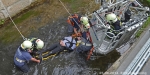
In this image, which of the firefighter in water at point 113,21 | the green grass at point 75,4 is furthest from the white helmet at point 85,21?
the green grass at point 75,4

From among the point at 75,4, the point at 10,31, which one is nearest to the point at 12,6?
the point at 10,31

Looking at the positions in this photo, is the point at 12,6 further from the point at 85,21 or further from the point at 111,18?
the point at 111,18

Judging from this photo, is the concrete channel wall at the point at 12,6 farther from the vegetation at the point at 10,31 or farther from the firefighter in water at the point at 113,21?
the firefighter in water at the point at 113,21

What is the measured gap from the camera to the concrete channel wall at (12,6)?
27.8ft

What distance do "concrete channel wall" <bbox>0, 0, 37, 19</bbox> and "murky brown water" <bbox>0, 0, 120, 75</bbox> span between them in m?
0.50

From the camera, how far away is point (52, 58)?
26.9 feet

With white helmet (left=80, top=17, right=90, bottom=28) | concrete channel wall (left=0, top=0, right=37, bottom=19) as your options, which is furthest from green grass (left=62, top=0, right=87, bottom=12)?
white helmet (left=80, top=17, right=90, bottom=28)

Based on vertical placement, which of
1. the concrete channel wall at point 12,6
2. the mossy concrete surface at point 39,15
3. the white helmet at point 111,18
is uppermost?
the white helmet at point 111,18

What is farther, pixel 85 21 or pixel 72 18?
pixel 72 18

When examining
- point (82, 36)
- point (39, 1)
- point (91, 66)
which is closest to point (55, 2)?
point (39, 1)

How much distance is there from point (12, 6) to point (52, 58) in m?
2.55

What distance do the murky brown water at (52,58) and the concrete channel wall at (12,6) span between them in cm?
50

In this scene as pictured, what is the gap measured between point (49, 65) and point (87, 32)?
1.74m

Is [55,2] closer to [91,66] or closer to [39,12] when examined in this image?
[39,12]
